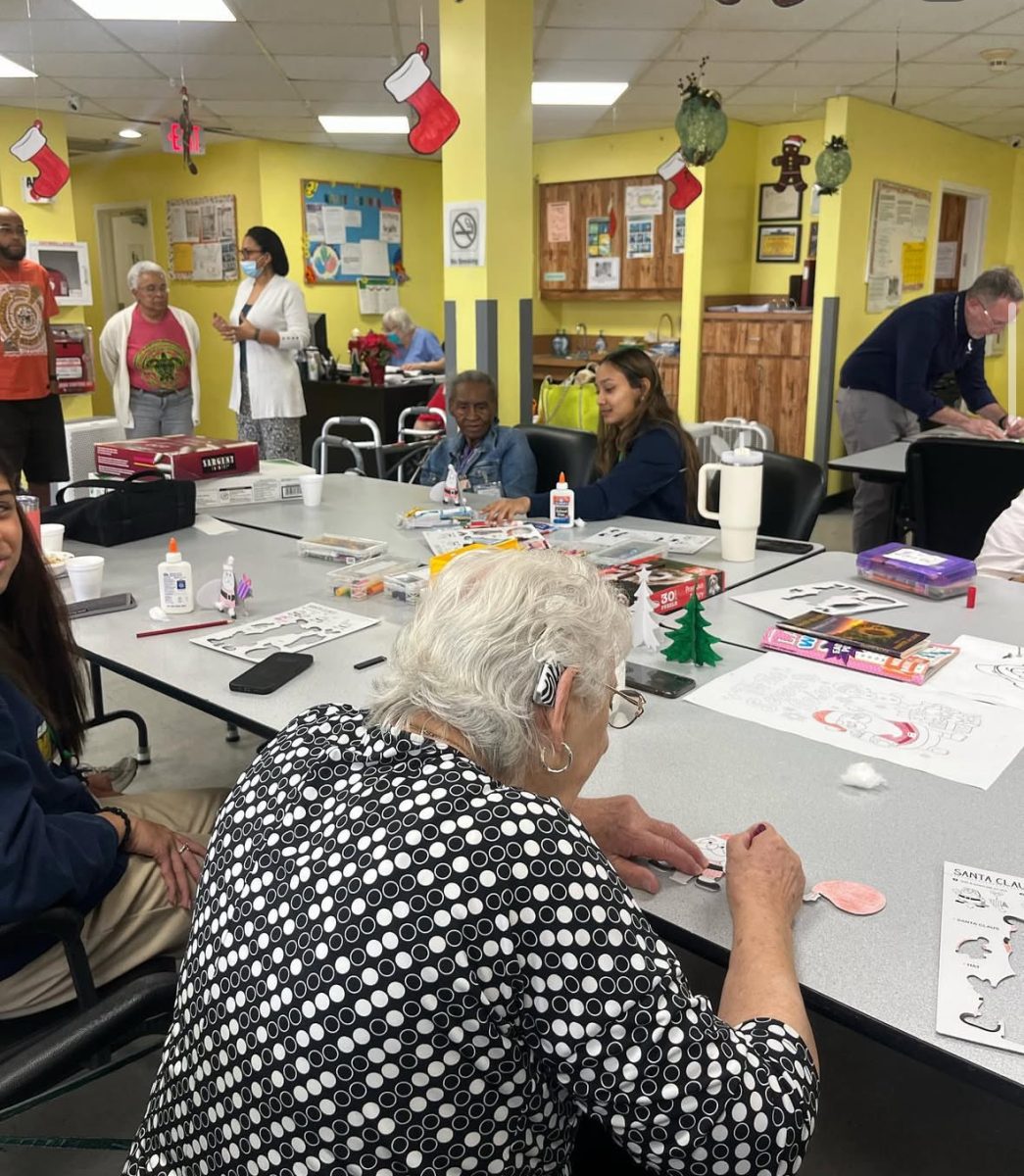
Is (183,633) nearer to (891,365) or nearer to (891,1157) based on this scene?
(891,1157)

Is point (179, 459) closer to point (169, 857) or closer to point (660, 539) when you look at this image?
point (660, 539)

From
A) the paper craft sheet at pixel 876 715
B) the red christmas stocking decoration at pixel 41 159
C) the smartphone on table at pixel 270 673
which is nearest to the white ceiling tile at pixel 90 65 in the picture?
the red christmas stocking decoration at pixel 41 159

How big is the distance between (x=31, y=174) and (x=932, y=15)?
588 centimetres

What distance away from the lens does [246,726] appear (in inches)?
62.9

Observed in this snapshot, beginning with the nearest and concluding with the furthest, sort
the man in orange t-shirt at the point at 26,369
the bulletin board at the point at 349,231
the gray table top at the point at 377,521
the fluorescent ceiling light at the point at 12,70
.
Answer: the gray table top at the point at 377,521, the man in orange t-shirt at the point at 26,369, the fluorescent ceiling light at the point at 12,70, the bulletin board at the point at 349,231

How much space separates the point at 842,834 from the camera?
1.23 m

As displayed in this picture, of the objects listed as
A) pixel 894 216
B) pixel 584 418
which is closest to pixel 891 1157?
pixel 584 418

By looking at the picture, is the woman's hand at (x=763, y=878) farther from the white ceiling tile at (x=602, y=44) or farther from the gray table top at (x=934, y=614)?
the white ceiling tile at (x=602, y=44)

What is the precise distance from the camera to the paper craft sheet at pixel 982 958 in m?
0.92

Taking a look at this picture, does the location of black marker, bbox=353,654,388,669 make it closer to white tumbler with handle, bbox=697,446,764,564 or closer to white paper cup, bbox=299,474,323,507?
white tumbler with handle, bbox=697,446,764,564

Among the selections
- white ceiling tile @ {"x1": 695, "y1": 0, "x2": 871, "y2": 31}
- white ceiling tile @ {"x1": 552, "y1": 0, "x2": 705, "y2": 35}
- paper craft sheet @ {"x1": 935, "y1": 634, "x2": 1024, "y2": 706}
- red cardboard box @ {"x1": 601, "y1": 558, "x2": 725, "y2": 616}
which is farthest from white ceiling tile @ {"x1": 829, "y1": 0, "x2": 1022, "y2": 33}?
paper craft sheet @ {"x1": 935, "y1": 634, "x2": 1024, "y2": 706}

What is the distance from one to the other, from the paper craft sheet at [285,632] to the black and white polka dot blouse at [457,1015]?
105 centimetres

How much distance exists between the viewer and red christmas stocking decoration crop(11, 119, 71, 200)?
5352mm

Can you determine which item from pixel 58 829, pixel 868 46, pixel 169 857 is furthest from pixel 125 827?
pixel 868 46
